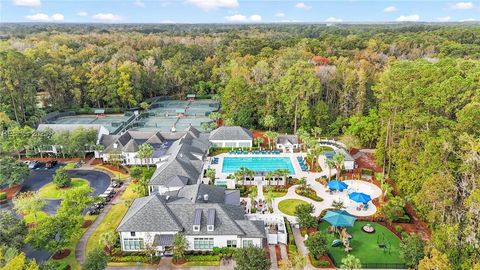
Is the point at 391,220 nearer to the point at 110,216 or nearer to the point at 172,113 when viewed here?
the point at 110,216

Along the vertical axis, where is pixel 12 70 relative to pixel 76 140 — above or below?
above

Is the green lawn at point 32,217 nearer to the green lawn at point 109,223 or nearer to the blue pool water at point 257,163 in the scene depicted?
the green lawn at point 109,223

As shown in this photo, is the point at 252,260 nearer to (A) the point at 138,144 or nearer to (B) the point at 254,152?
(B) the point at 254,152

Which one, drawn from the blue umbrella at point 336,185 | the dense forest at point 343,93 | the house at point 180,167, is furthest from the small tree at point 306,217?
the house at point 180,167

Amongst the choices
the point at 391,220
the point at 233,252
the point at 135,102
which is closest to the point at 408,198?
the point at 391,220

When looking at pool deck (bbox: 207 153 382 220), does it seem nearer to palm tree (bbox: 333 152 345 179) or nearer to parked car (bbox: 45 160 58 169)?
palm tree (bbox: 333 152 345 179)

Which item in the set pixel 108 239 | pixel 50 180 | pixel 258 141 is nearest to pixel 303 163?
pixel 258 141

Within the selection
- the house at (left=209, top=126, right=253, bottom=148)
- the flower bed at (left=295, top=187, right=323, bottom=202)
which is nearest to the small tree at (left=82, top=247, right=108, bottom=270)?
the flower bed at (left=295, top=187, right=323, bottom=202)
